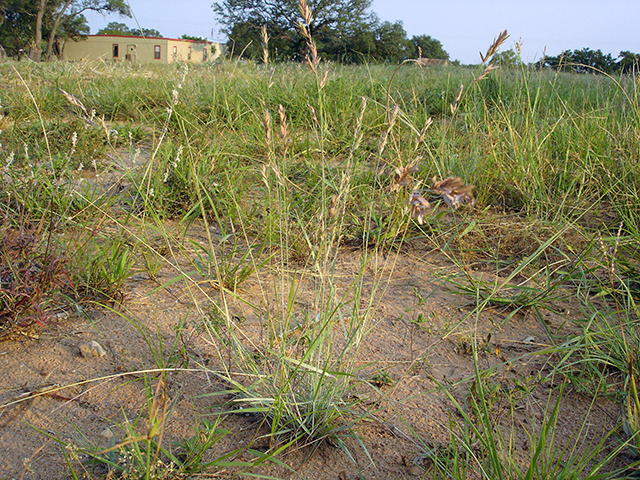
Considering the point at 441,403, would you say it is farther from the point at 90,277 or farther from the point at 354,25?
the point at 354,25

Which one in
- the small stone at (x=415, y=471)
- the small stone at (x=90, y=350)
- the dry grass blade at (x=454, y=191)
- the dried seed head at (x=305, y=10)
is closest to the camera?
the dry grass blade at (x=454, y=191)

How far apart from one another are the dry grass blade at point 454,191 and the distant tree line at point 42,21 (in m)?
29.7

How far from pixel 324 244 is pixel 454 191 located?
1.41 ft

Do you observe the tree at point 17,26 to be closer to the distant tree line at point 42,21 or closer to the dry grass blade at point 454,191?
the distant tree line at point 42,21

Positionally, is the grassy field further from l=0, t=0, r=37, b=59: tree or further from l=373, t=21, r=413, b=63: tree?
l=0, t=0, r=37, b=59: tree

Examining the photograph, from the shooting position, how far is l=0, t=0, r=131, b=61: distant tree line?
26547 mm

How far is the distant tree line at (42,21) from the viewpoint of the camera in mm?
26547

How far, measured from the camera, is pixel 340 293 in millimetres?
1874

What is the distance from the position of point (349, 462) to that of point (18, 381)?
0.98m

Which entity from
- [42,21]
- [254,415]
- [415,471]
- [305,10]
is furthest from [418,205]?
[42,21]

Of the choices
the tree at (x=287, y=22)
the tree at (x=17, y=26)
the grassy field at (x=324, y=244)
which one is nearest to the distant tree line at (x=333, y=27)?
the tree at (x=287, y=22)

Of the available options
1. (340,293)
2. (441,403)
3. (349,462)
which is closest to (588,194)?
(340,293)

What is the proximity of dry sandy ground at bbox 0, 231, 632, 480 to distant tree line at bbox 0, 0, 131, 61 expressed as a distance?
28903 millimetres

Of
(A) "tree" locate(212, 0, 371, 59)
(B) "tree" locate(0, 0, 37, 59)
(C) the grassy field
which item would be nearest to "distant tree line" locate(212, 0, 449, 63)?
(A) "tree" locate(212, 0, 371, 59)
